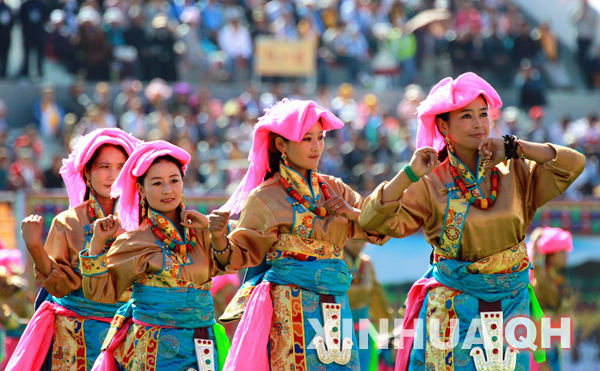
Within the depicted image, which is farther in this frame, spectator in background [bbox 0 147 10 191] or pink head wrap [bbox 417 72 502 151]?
spectator in background [bbox 0 147 10 191]

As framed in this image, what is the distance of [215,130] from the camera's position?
16.4m

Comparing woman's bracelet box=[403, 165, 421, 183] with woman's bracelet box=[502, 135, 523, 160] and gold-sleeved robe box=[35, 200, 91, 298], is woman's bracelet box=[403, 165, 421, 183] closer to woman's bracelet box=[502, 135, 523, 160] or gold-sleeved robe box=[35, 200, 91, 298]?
woman's bracelet box=[502, 135, 523, 160]

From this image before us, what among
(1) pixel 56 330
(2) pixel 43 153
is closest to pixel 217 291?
(1) pixel 56 330

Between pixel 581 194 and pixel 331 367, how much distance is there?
9.57 m

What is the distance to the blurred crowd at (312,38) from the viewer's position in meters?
17.9

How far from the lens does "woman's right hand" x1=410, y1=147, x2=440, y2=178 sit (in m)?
6.02

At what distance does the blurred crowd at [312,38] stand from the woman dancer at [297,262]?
11.1 metres

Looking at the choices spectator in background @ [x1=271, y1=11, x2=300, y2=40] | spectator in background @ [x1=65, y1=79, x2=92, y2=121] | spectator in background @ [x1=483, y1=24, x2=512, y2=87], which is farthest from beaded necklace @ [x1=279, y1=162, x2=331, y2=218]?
spectator in background @ [x1=483, y1=24, x2=512, y2=87]

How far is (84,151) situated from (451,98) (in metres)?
2.29

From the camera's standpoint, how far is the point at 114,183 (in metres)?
6.80

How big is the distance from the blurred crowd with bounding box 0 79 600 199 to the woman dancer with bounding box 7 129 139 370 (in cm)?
667

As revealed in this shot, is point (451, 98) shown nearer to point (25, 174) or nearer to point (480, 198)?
point (480, 198)

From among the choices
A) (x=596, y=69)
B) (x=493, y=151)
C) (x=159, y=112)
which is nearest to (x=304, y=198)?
(x=493, y=151)

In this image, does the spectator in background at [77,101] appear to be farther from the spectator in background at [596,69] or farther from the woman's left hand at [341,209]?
the woman's left hand at [341,209]
